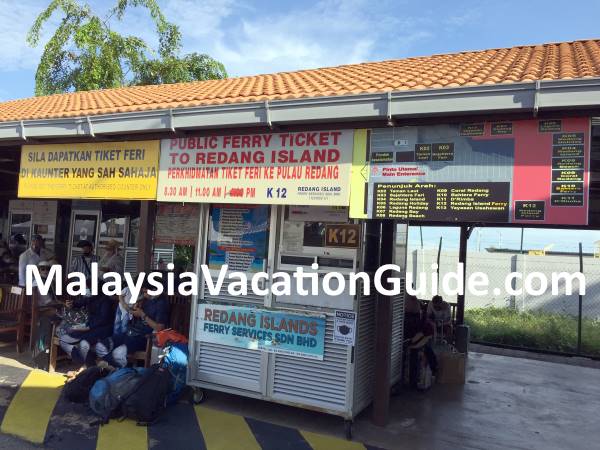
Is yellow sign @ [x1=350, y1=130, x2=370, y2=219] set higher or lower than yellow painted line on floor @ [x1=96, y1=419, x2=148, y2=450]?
higher

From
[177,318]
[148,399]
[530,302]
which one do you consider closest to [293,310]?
[148,399]

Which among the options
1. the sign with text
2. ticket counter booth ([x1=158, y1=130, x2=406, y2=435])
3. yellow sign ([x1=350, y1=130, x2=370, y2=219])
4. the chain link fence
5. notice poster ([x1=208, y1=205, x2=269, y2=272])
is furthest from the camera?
the chain link fence

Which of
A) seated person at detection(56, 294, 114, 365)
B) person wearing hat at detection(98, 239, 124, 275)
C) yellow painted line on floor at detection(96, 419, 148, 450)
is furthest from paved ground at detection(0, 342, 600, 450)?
person wearing hat at detection(98, 239, 124, 275)

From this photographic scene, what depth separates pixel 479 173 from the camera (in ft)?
13.2

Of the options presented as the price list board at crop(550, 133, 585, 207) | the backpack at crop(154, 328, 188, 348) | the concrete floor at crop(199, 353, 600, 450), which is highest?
the price list board at crop(550, 133, 585, 207)

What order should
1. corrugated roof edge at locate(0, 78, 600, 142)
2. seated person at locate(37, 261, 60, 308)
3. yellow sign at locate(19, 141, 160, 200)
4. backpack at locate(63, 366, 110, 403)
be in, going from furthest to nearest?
seated person at locate(37, 261, 60, 308), yellow sign at locate(19, 141, 160, 200), backpack at locate(63, 366, 110, 403), corrugated roof edge at locate(0, 78, 600, 142)

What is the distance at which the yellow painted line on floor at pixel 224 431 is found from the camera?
15.0 ft

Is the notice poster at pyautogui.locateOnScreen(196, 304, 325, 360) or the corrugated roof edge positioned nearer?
the corrugated roof edge

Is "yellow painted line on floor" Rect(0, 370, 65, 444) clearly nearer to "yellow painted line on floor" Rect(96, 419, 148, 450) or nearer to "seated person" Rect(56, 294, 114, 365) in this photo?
"seated person" Rect(56, 294, 114, 365)

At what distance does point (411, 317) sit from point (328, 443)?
3009mm

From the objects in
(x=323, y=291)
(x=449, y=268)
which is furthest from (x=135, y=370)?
(x=449, y=268)

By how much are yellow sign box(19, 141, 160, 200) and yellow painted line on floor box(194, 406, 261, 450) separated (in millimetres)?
2461

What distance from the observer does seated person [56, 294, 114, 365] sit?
597 centimetres

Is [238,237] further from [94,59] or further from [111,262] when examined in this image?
[94,59]
